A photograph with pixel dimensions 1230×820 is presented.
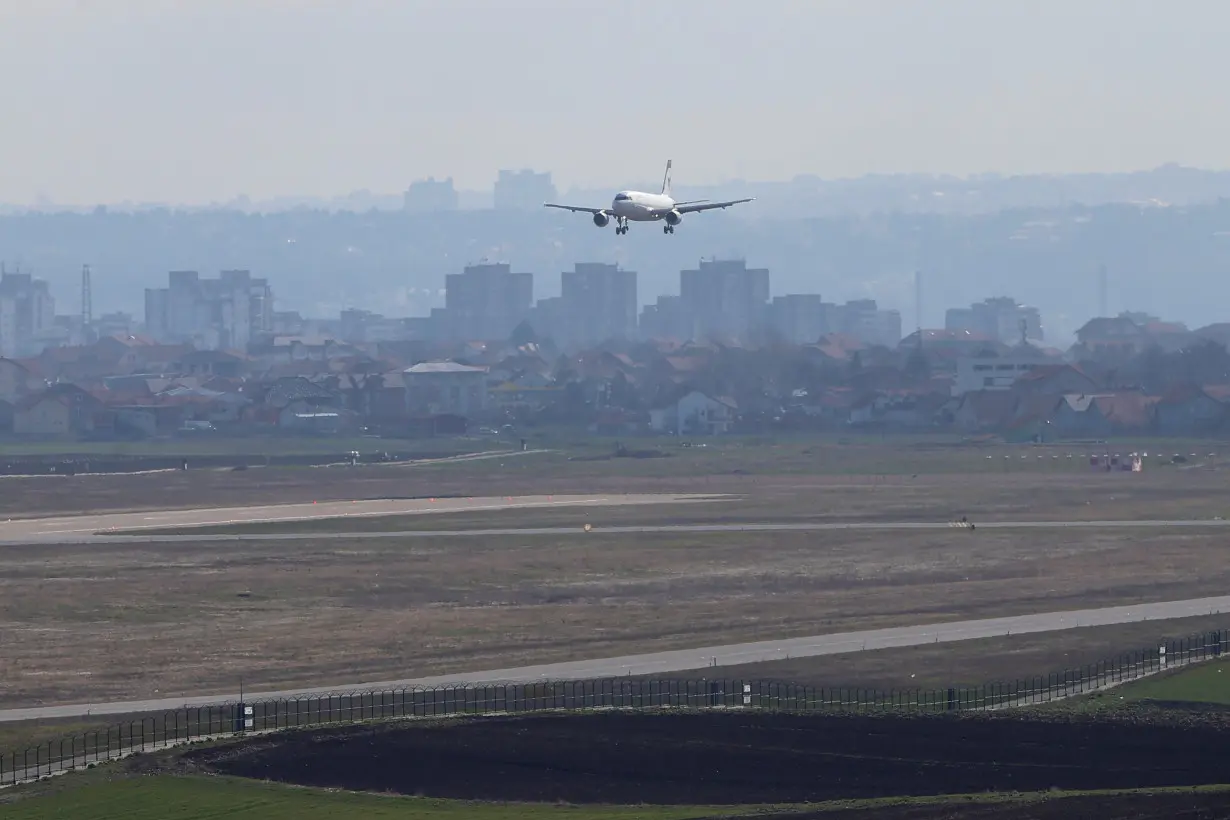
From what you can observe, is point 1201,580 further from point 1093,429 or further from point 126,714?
point 1093,429

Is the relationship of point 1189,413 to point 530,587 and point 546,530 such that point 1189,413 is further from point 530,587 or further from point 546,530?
point 530,587

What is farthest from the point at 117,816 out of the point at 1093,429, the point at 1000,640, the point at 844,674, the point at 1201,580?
the point at 1093,429

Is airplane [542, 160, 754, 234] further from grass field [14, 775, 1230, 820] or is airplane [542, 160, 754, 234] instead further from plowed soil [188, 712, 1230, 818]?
grass field [14, 775, 1230, 820]

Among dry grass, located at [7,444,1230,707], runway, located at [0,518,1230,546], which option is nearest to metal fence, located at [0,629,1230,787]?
dry grass, located at [7,444,1230,707]

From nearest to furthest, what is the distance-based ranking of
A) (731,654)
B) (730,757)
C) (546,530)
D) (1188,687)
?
(730,757) → (1188,687) → (731,654) → (546,530)

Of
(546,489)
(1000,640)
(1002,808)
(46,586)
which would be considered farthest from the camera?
(546,489)

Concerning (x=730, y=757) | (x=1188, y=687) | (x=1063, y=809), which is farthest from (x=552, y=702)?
(x=1188, y=687)

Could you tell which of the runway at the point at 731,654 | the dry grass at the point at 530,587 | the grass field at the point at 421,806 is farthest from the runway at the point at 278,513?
the grass field at the point at 421,806
